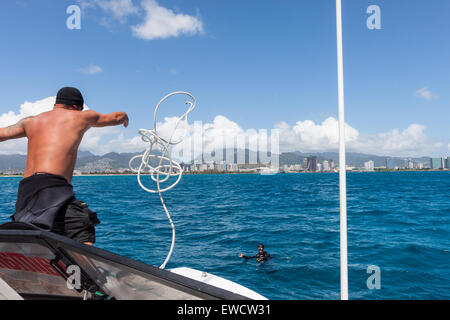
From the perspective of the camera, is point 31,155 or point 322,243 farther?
point 322,243

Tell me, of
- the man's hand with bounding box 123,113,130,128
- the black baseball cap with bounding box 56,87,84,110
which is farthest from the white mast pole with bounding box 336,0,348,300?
the black baseball cap with bounding box 56,87,84,110

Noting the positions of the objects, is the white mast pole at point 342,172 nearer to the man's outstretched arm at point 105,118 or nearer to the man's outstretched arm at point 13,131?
the man's outstretched arm at point 105,118

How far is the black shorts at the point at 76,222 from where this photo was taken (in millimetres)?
2450

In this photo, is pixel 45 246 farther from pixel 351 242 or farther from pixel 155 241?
pixel 351 242

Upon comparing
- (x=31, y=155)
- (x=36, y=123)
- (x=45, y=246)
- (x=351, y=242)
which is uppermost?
(x=36, y=123)

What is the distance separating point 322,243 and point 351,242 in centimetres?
209

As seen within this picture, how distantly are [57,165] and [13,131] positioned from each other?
511mm

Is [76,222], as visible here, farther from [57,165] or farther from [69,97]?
[69,97]

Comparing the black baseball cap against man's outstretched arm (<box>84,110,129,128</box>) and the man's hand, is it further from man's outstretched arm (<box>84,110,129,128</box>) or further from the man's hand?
the man's hand

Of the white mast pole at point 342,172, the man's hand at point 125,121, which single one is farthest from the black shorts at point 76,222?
the white mast pole at point 342,172

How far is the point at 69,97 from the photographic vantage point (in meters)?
2.83
